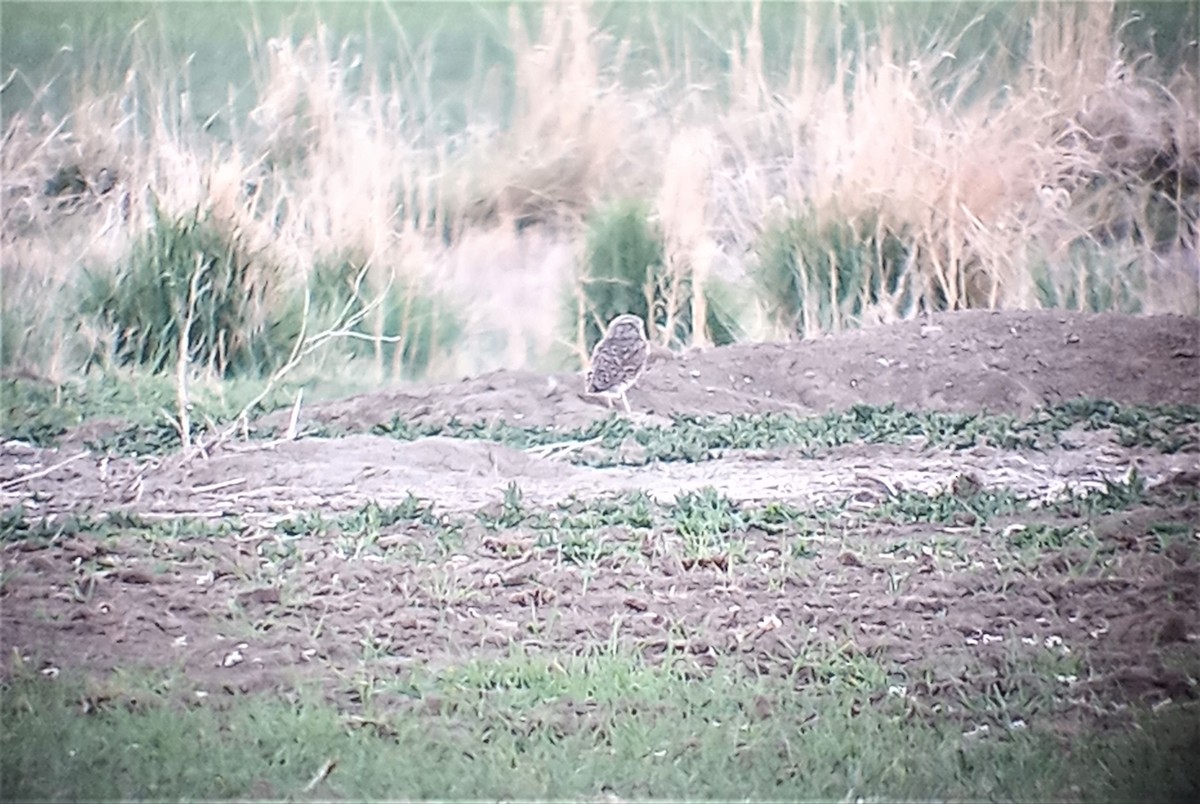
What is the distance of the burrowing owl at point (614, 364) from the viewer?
527 cm

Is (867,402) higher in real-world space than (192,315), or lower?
lower

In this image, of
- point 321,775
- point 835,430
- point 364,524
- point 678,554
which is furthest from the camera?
point 835,430

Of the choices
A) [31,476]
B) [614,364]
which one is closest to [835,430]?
[614,364]

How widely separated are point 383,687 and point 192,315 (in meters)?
1.81

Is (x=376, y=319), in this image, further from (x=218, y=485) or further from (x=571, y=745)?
(x=571, y=745)

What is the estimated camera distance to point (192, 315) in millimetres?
5242

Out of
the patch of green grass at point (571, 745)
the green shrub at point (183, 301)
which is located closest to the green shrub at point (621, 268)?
the green shrub at point (183, 301)

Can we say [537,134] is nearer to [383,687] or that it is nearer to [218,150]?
[218,150]

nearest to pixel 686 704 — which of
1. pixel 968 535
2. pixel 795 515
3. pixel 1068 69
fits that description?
pixel 795 515

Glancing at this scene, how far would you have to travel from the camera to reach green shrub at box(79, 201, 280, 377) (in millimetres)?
5184

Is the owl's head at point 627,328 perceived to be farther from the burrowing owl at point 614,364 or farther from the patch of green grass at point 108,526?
the patch of green grass at point 108,526

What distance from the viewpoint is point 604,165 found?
5.27 m

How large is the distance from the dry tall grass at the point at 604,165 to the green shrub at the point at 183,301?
0.07 meters

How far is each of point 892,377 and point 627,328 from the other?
1078 mm
